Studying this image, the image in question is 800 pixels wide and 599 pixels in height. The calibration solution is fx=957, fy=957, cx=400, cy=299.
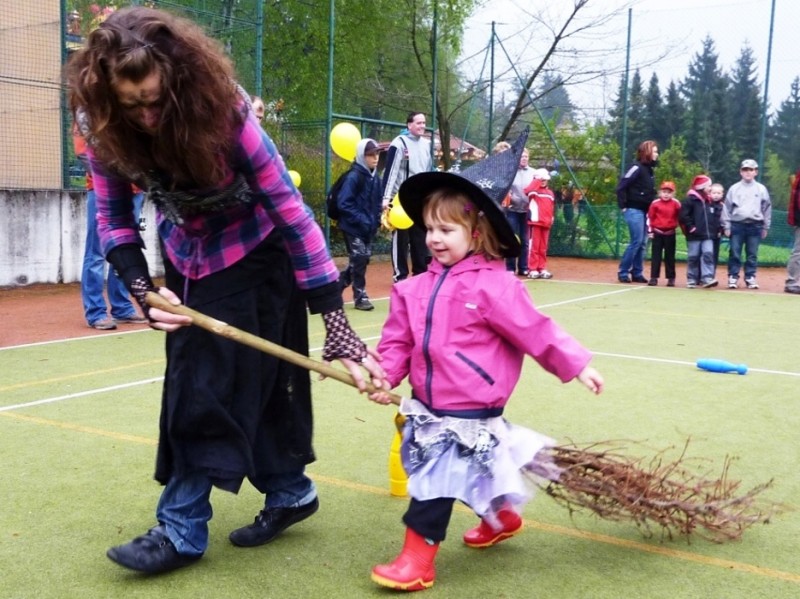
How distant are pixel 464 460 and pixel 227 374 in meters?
0.80

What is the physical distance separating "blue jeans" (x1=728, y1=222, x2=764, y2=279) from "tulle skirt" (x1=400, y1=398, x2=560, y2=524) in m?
11.6

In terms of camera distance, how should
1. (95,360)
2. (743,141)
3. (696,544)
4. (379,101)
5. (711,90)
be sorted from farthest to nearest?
(379,101) < (711,90) < (743,141) < (95,360) < (696,544)

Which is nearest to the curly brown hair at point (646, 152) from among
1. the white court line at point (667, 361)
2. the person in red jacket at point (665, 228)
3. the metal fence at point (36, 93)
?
the person in red jacket at point (665, 228)

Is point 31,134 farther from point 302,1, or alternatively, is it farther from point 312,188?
point 302,1

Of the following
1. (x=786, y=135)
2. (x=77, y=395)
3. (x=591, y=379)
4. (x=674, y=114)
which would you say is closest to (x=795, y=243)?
(x=786, y=135)

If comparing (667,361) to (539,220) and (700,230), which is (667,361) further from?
(539,220)

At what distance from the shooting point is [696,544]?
3469mm

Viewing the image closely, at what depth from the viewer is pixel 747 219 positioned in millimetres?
13820

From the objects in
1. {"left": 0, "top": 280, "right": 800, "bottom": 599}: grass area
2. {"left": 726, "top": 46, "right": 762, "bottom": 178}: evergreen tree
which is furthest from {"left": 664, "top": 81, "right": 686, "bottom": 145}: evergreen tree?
{"left": 0, "top": 280, "right": 800, "bottom": 599}: grass area

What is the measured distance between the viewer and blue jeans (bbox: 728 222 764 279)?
1386 cm

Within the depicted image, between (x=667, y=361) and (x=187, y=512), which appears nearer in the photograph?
(x=187, y=512)

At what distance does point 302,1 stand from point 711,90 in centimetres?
832

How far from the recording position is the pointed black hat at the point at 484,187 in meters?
3.15

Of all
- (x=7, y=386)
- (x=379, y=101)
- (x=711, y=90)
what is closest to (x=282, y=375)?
(x=7, y=386)
